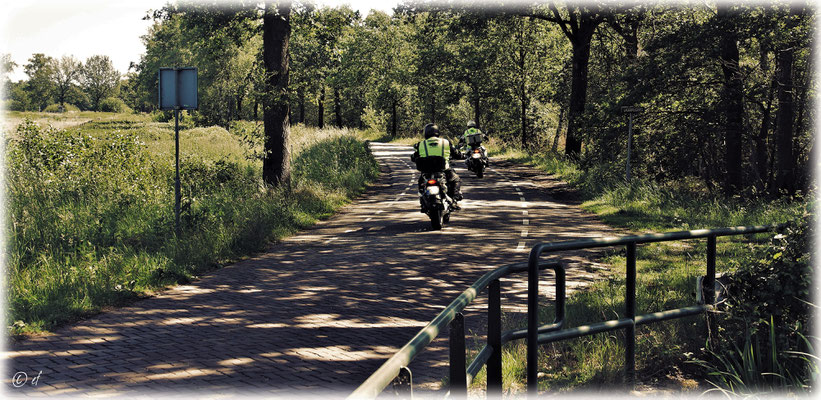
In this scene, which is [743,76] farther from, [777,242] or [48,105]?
[48,105]

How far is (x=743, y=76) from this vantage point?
20547mm

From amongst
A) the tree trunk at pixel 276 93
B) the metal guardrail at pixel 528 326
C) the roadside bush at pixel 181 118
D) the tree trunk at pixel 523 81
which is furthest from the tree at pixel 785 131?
the roadside bush at pixel 181 118

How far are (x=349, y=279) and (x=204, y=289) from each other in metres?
1.98

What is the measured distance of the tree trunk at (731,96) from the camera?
18.9 m

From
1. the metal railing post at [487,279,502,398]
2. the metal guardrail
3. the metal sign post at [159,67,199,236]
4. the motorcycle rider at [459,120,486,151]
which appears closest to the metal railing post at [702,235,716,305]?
the metal guardrail

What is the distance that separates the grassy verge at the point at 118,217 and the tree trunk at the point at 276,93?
0.46 metres

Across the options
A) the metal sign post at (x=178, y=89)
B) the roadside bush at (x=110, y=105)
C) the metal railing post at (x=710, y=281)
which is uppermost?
the roadside bush at (x=110, y=105)

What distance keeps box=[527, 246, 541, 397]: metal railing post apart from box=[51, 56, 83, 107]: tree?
127585 millimetres

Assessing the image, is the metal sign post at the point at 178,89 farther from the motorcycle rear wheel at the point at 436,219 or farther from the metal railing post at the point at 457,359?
A: the metal railing post at the point at 457,359

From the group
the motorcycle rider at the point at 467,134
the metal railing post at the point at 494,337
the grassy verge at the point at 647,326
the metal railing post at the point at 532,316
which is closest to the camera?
the metal railing post at the point at 494,337

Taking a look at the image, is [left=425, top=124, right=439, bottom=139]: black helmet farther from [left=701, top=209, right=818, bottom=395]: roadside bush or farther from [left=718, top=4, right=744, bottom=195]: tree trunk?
[left=701, top=209, right=818, bottom=395]: roadside bush

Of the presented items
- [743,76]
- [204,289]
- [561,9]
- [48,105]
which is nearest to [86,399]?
[204,289]

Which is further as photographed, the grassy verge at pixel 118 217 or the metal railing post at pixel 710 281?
the grassy verge at pixel 118 217

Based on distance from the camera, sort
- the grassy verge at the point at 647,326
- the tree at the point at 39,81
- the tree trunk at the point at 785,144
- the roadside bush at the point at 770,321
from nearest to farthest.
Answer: the roadside bush at the point at 770,321
the grassy verge at the point at 647,326
the tree trunk at the point at 785,144
the tree at the point at 39,81
